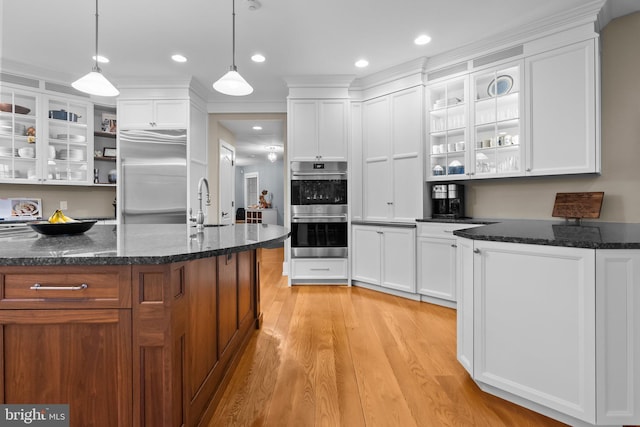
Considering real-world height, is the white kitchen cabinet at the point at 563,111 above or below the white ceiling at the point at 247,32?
below

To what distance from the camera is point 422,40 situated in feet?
10.4

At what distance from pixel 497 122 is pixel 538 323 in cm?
230

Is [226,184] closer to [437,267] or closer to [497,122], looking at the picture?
[437,267]

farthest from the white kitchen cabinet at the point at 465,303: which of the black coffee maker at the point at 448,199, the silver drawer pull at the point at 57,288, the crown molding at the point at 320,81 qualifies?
the crown molding at the point at 320,81

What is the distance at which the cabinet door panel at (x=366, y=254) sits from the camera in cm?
382

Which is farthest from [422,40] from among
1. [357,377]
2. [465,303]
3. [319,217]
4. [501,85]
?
[357,377]

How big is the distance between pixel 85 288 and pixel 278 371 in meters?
1.28

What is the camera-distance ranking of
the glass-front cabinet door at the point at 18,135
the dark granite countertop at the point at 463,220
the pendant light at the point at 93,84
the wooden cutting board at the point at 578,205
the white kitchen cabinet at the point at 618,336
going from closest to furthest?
the white kitchen cabinet at the point at 618,336
the pendant light at the point at 93,84
the wooden cutting board at the point at 578,205
the dark granite countertop at the point at 463,220
the glass-front cabinet door at the point at 18,135

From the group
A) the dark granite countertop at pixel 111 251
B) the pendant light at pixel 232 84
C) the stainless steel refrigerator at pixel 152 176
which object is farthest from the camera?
the stainless steel refrigerator at pixel 152 176

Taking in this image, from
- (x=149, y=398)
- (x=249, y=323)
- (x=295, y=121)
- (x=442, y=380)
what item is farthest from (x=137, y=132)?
(x=442, y=380)

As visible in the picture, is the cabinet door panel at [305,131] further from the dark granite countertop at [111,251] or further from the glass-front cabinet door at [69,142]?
the glass-front cabinet door at [69,142]

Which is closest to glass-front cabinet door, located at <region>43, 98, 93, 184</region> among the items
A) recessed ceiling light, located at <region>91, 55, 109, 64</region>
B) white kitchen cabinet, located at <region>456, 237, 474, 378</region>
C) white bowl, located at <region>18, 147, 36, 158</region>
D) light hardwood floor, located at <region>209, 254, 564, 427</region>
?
white bowl, located at <region>18, 147, 36, 158</region>

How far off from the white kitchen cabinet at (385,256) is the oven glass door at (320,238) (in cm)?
19

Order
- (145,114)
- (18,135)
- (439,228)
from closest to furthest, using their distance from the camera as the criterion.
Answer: (439,228) < (18,135) < (145,114)
